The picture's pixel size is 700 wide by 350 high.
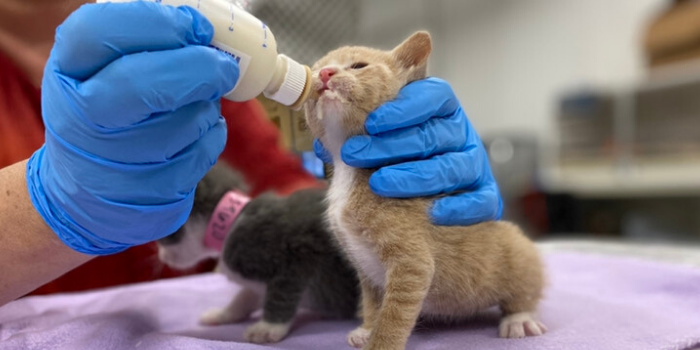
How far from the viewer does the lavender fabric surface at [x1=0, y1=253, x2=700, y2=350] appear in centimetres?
92

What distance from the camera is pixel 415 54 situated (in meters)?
1.04

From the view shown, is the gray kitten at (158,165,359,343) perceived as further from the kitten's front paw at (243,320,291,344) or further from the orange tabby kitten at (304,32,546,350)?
the orange tabby kitten at (304,32,546,350)

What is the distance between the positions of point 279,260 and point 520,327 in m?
0.57

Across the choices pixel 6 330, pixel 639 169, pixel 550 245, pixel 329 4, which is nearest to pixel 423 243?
pixel 6 330

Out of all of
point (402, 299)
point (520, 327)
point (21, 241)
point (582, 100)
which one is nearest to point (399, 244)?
point (402, 299)

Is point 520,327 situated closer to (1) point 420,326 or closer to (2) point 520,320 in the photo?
(2) point 520,320

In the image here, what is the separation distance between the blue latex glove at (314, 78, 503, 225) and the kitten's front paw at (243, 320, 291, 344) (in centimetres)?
41

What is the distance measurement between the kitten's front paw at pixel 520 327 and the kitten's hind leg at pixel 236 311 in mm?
650

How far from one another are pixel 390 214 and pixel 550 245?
163 cm

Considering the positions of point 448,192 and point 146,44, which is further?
point 448,192

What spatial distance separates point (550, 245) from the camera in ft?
7.47

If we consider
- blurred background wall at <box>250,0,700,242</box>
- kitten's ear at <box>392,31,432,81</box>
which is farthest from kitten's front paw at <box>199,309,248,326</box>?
blurred background wall at <box>250,0,700,242</box>

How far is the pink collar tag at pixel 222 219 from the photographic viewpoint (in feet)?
4.20

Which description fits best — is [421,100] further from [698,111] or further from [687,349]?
[698,111]
